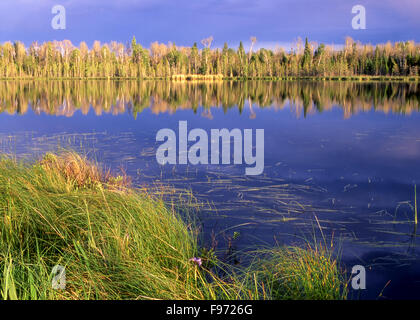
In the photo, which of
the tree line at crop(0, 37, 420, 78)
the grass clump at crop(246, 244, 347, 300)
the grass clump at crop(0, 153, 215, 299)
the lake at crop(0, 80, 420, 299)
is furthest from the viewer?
the tree line at crop(0, 37, 420, 78)

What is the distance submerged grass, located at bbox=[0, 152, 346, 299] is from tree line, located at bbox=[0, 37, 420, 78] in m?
97.1

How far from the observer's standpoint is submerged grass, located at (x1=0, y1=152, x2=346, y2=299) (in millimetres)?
3812

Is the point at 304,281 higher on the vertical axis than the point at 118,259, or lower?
lower

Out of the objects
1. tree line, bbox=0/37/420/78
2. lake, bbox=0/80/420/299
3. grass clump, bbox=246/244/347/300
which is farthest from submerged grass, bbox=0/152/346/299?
tree line, bbox=0/37/420/78

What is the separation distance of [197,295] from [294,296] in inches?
38.5

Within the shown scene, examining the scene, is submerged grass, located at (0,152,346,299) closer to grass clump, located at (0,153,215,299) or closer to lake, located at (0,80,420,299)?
grass clump, located at (0,153,215,299)

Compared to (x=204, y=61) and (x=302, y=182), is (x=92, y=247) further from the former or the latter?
(x=204, y=61)

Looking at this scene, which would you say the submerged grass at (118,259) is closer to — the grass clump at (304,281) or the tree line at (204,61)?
the grass clump at (304,281)

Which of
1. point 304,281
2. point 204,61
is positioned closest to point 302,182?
point 304,281

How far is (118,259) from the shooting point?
425 cm

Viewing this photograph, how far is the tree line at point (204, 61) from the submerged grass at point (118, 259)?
97.1m

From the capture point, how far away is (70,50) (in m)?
111

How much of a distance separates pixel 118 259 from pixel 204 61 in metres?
109

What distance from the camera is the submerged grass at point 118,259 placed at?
12.5ft
